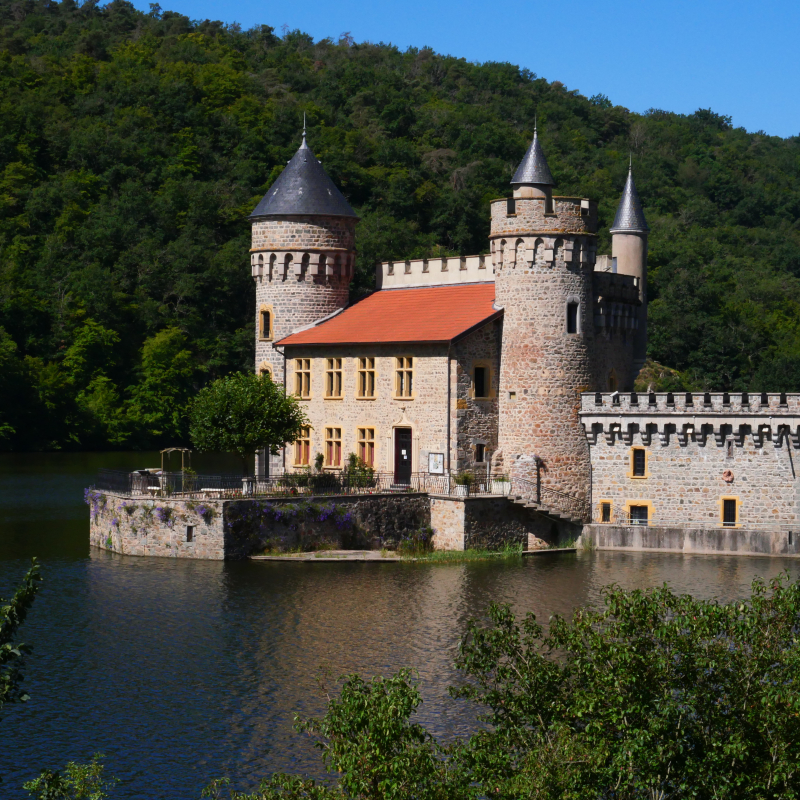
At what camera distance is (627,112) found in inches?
5487

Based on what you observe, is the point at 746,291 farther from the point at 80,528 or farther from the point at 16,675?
the point at 16,675

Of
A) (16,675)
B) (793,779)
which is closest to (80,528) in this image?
(16,675)

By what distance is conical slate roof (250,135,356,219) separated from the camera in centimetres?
4738

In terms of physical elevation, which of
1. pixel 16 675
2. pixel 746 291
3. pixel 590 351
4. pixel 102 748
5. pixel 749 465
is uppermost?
pixel 746 291

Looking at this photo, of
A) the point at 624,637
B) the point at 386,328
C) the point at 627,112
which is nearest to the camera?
the point at 624,637

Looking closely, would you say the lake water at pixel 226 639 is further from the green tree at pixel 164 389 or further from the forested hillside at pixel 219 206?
the forested hillside at pixel 219 206

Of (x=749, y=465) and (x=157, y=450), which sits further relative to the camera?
(x=157, y=450)

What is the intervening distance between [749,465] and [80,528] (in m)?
20.9

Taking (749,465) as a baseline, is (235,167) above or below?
above

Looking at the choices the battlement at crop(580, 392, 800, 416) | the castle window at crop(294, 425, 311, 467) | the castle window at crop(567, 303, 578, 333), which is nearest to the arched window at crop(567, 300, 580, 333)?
the castle window at crop(567, 303, 578, 333)

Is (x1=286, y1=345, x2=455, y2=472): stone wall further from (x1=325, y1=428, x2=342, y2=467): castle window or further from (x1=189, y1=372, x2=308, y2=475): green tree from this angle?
(x1=189, y1=372, x2=308, y2=475): green tree

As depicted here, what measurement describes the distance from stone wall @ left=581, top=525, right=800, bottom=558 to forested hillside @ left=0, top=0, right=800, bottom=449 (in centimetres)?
4012

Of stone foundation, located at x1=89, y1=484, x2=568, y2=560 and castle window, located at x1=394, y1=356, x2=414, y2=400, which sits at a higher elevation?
castle window, located at x1=394, y1=356, x2=414, y2=400

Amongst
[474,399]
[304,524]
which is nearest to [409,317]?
[474,399]
